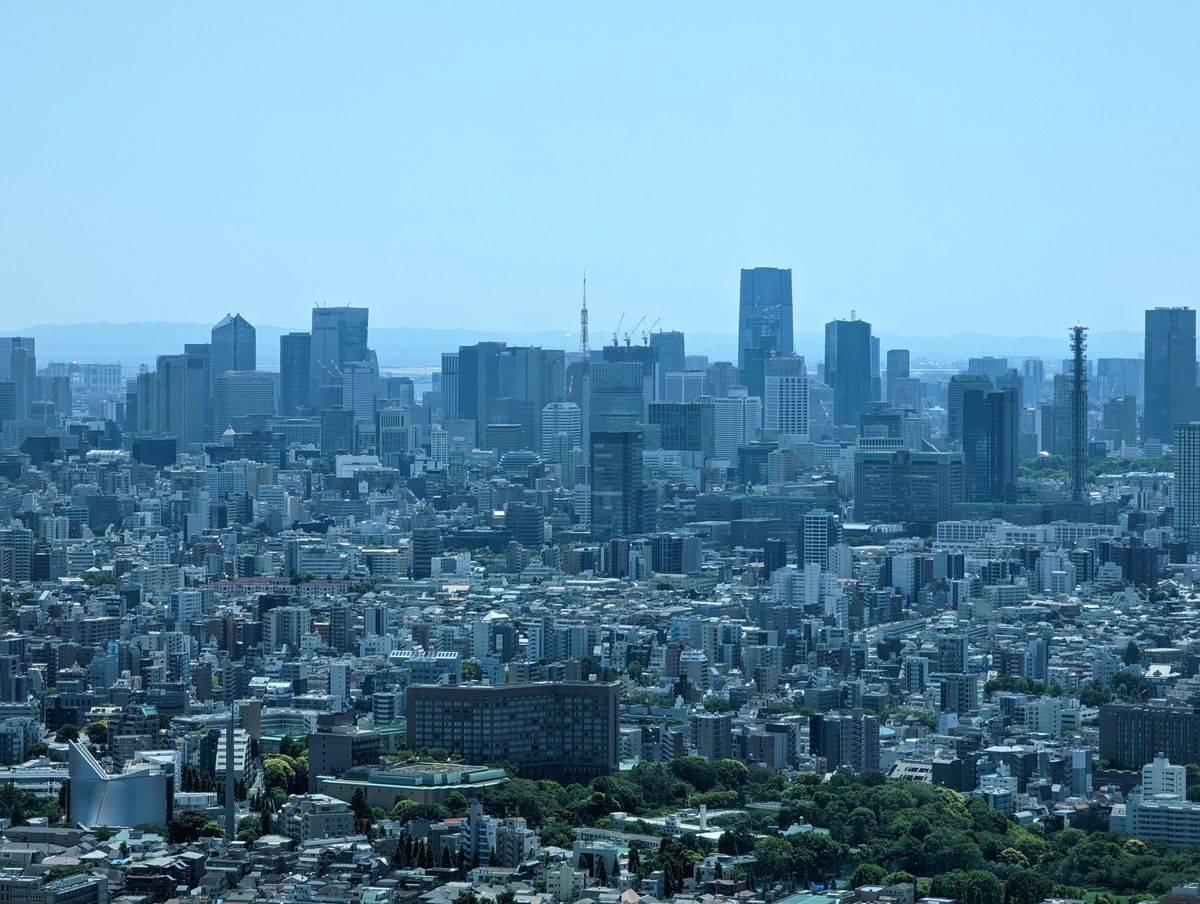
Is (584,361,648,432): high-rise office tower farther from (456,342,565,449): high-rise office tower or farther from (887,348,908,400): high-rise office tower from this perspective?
(887,348,908,400): high-rise office tower

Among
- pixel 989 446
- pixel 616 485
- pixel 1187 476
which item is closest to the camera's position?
pixel 616 485

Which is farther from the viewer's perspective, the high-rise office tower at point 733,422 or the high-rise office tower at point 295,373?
the high-rise office tower at point 295,373

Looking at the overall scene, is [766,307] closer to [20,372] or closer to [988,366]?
[988,366]

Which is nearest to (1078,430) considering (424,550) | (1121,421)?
(424,550)

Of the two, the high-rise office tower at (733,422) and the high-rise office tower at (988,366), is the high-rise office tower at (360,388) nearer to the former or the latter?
the high-rise office tower at (733,422)

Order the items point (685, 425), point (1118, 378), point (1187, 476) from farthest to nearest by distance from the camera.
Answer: point (1118, 378)
point (685, 425)
point (1187, 476)

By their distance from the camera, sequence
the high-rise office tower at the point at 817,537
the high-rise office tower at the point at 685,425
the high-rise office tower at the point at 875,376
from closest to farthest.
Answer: the high-rise office tower at the point at 817,537 < the high-rise office tower at the point at 685,425 < the high-rise office tower at the point at 875,376

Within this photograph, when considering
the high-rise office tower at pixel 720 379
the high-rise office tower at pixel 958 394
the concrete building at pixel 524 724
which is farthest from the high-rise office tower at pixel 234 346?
the concrete building at pixel 524 724
